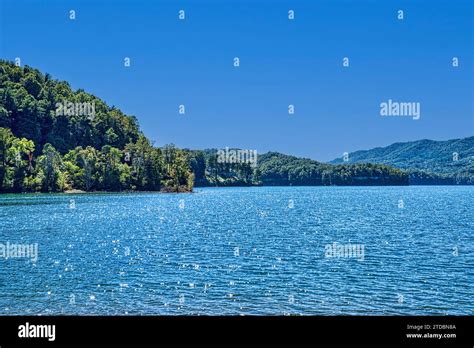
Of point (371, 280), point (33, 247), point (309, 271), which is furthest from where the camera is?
point (33, 247)

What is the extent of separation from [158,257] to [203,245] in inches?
345

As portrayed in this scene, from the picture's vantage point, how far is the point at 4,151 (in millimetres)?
187000

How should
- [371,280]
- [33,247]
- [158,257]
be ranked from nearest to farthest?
[371,280], [158,257], [33,247]
